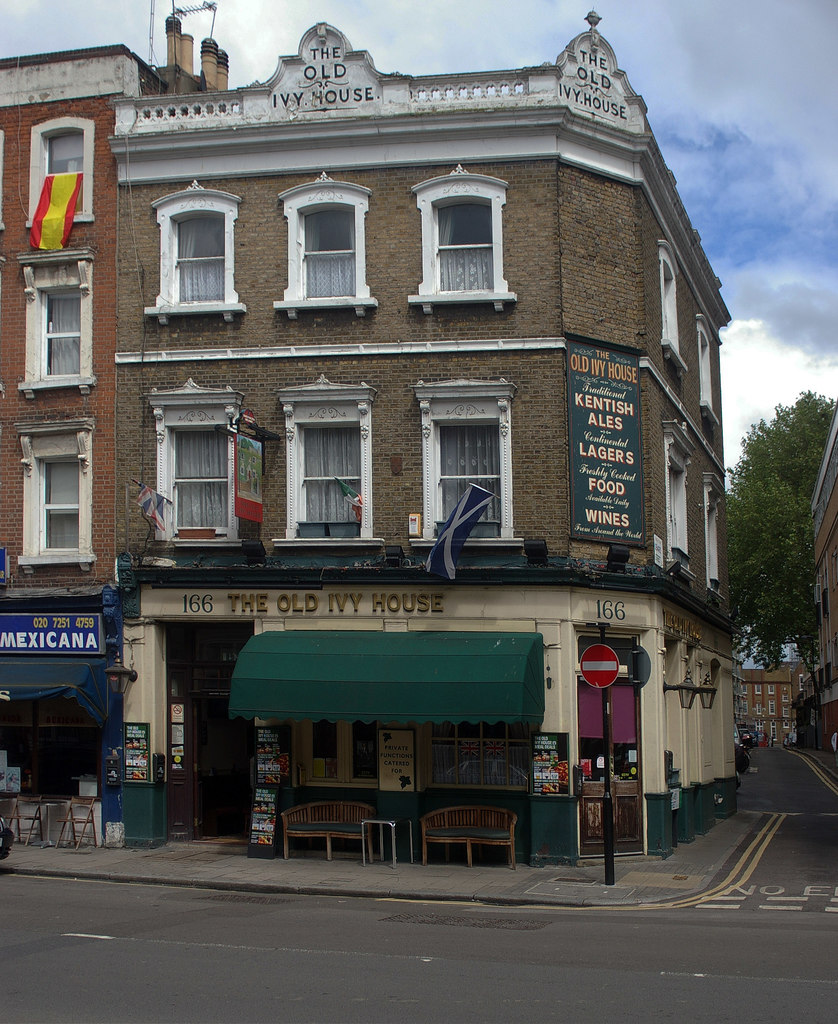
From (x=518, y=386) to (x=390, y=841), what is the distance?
7447 millimetres

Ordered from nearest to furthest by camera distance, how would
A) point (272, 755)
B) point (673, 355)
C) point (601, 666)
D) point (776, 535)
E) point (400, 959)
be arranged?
point (400, 959), point (601, 666), point (272, 755), point (673, 355), point (776, 535)

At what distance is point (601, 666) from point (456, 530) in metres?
3.02

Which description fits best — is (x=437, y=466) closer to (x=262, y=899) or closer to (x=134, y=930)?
(x=262, y=899)

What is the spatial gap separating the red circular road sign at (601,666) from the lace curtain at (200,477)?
7027 mm

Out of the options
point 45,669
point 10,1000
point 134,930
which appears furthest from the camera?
point 45,669

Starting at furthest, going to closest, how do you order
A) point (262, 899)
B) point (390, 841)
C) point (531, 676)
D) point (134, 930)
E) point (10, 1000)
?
point (390, 841) < point (531, 676) < point (262, 899) < point (134, 930) < point (10, 1000)

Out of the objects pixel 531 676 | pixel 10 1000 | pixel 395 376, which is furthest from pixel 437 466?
pixel 10 1000

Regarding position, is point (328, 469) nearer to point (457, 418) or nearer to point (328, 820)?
point (457, 418)

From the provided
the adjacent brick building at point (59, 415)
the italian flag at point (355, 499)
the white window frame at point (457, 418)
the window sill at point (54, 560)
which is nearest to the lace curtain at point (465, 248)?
the white window frame at point (457, 418)

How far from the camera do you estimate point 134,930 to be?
11625mm

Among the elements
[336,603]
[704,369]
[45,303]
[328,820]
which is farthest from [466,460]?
[704,369]

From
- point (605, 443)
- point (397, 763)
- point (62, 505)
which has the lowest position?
point (397, 763)

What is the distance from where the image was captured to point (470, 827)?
17.2m

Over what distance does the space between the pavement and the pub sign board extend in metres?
5.16
